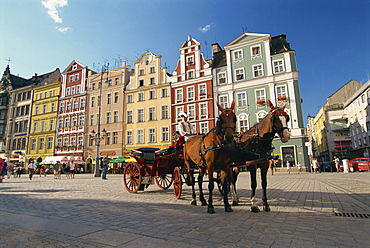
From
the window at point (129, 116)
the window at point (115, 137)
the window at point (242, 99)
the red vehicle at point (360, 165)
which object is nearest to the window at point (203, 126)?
the window at point (242, 99)

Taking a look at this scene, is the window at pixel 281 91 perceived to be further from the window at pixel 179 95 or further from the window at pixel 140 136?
the window at pixel 140 136

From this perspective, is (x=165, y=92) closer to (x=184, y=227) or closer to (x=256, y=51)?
(x=256, y=51)

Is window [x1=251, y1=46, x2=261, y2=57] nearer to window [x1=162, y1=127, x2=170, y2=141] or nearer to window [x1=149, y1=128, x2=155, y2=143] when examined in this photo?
window [x1=162, y1=127, x2=170, y2=141]

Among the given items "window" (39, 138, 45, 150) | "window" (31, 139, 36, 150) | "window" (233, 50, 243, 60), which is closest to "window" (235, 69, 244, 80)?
"window" (233, 50, 243, 60)

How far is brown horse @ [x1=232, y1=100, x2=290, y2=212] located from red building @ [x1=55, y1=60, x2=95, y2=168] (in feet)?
131

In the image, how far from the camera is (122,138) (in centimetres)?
3784

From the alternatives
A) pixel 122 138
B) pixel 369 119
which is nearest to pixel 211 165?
pixel 122 138

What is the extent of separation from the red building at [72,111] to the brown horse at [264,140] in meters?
39.8

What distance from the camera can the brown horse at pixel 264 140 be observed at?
5.49 m

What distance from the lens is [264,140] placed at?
584 centimetres

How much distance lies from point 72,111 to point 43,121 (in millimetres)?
8141

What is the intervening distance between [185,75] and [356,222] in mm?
32711

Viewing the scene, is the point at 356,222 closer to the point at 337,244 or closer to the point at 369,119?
the point at 337,244

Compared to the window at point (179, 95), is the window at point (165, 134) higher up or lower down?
lower down
